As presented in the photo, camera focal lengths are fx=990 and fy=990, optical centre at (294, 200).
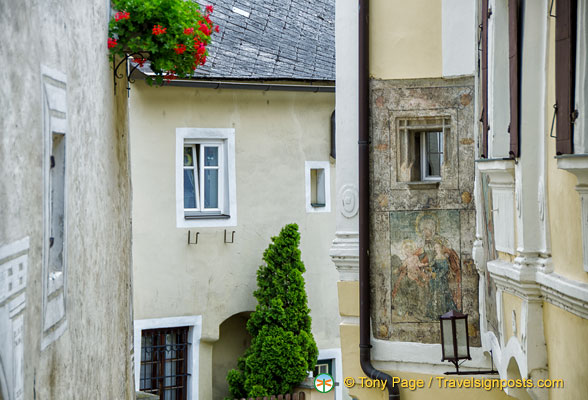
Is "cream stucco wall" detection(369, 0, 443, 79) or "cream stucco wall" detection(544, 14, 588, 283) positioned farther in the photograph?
"cream stucco wall" detection(369, 0, 443, 79)

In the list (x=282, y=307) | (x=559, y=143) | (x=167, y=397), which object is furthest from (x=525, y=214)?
(x=167, y=397)

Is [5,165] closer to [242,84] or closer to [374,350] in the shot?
[374,350]

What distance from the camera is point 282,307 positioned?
16031mm

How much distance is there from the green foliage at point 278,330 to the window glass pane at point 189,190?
151cm

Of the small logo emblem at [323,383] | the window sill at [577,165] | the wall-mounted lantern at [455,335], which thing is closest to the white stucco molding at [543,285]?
the window sill at [577,165]

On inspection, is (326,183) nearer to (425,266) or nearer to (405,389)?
(425,266)

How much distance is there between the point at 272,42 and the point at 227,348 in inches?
213

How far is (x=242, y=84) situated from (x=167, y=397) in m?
5.32

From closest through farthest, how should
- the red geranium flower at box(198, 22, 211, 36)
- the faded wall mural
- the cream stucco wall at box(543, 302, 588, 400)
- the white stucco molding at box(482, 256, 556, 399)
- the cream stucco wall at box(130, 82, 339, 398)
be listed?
1. the cream stucco wall at box(543, 302, 588, 400)
2. the white stucco molding at box(482, 256, 556, 399)
3. the red geranium flower at box(198, 22, 211, 36)
4. the faded wall mural
5. the cream stucco wall at box(130, 82, 339, 398)

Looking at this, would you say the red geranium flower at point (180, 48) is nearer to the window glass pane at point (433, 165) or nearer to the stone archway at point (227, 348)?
the window glass pane at point (433, 165)

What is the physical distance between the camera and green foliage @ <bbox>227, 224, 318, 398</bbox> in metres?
15.8

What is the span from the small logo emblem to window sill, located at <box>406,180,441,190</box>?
522 cm

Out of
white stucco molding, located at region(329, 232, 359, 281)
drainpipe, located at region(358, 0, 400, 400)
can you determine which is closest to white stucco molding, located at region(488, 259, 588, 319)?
drainpipe, located at region(358, 0, 400, 400)

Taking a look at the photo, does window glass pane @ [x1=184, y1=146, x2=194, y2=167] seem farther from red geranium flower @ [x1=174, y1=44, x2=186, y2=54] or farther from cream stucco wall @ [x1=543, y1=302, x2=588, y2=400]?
cream stucco wall @ [x1=543, y1=302, x2=588, y2=400]
